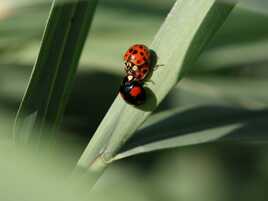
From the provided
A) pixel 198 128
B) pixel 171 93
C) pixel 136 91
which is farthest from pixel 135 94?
pixel 171 93

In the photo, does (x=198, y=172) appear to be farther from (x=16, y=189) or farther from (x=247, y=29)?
(x=16, y=189)

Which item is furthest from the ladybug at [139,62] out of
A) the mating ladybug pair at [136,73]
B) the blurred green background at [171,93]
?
the blurred green background at [171,93]

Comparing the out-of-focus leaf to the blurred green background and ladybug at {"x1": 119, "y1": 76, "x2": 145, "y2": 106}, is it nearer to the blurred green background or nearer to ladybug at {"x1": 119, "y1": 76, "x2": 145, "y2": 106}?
the blurred green background

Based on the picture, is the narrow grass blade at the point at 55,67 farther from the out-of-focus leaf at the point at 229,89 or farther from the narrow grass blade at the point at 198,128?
the out-of-focus leaf at the point at 229,89

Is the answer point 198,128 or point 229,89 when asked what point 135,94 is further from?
point 229,89

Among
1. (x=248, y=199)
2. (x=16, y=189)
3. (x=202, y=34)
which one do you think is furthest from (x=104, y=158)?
(x=248, y=199)

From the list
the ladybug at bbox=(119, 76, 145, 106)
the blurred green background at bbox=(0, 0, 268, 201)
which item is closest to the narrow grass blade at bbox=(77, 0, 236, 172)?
the ladybug at bbox=(119, 76, 145, 106)
